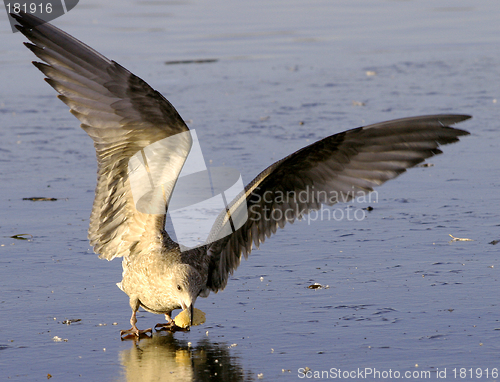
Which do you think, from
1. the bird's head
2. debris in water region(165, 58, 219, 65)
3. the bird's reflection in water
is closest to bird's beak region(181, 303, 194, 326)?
the bird's head

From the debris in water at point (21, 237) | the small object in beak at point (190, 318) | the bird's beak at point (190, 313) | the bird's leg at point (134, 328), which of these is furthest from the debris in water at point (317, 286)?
the debris in water at point (21, 237)

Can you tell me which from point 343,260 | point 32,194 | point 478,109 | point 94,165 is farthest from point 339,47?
point 343,260

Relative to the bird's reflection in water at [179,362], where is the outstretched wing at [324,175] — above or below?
above

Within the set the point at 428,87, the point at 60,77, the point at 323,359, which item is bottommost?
the point at 323,359

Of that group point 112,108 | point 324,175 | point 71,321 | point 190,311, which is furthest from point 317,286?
point 112,108

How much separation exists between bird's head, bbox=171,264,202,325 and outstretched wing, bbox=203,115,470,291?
1.36ft

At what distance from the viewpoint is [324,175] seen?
5059 millimetres

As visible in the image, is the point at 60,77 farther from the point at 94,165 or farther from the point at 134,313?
the point at 94,165

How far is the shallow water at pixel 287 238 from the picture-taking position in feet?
14.4

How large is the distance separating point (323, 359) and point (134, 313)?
1309mm

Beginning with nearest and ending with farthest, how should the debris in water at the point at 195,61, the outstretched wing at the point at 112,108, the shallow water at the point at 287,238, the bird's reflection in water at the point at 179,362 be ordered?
the bird's reflection in water at the point at 179,362 → the shallow water at the point at 287,238 → the outstretched wing at the point at 112,108 → the debris in water at the point at 195,61

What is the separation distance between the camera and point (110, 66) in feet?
16.4

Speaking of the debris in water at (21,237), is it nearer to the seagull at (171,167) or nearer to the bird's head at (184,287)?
the seagull at (171,167)

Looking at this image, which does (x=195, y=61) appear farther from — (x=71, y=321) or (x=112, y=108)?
(x=71, y=321)
